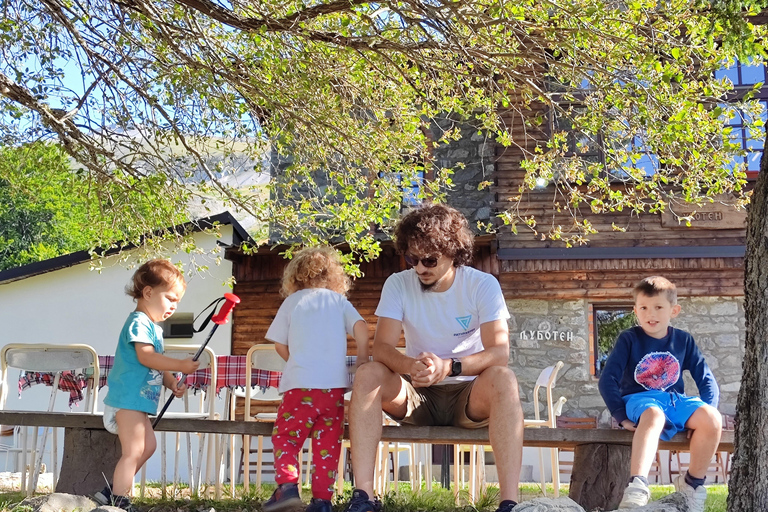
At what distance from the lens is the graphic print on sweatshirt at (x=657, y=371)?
3758 mm

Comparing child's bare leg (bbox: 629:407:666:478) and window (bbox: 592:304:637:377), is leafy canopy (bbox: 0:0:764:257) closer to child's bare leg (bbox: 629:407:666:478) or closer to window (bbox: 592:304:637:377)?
child's bare leg (bbox: 629:407:666:478)

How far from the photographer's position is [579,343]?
10.9 m

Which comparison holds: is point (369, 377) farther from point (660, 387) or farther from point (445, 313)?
point (660, 387)

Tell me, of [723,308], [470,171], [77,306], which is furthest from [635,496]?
[77,306]

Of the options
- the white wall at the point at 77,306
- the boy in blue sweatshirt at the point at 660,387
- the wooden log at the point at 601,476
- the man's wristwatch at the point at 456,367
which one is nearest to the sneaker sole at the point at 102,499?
the man's wristwatch at the point at 456,367

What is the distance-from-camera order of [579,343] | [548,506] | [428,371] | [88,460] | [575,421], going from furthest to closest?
1. [579,343]
2. [575,421]
3. [88,460]
4. [428,371]
5. [548,506]

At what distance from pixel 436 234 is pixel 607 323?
833 centimetres

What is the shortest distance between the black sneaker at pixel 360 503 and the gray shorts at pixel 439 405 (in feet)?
Result: 2.01

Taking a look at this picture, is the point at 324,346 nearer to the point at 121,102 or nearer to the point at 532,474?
the point at 121,102

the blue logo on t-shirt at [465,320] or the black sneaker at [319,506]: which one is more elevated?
the blue logo on t-shirt at [465,320]

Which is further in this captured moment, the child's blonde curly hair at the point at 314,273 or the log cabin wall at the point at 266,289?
the log cabin wall at the point at 266,289

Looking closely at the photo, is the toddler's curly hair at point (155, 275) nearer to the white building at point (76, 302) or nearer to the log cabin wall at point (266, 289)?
the log cabin wall at point (266, 289)

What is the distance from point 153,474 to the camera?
1118 centimetres

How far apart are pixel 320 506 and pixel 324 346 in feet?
2.56
